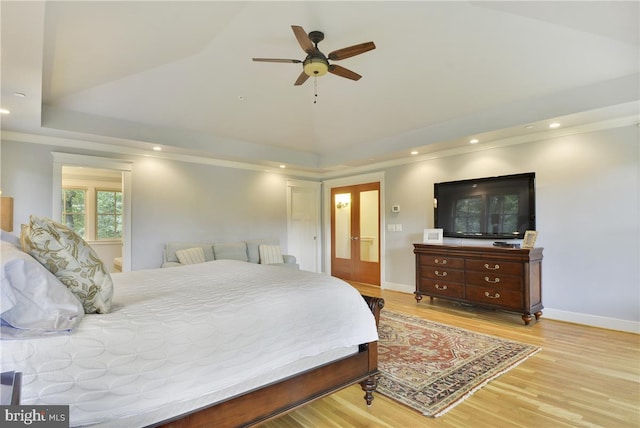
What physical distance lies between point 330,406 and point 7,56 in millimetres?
3355

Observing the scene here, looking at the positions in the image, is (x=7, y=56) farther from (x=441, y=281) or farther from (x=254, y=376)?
(x=441, y=281)

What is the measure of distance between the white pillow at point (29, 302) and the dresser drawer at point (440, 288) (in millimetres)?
4344

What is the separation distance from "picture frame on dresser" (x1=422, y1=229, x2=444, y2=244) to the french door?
138 cm

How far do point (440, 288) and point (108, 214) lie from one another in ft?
23.0

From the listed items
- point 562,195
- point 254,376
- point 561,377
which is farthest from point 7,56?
point 562,195

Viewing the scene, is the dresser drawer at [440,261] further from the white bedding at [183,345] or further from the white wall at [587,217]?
the white bedding at [183,345]

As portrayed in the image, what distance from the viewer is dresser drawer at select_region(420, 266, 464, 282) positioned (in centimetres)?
442

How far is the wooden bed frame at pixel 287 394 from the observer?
1.45 m

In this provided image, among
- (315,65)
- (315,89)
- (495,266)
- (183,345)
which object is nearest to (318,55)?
(315,65)

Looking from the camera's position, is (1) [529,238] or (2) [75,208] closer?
(1) [529,238]

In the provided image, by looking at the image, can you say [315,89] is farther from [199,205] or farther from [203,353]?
[203,353]

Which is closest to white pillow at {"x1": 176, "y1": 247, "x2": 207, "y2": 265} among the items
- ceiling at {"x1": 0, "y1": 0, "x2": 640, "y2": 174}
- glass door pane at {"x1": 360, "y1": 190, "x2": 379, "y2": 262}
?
ceiling at {"x1": 0, "y1": 0, "x2": 640, "y2": 174}

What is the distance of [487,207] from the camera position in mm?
4570

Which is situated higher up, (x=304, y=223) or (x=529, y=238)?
(x=304, y=223)
